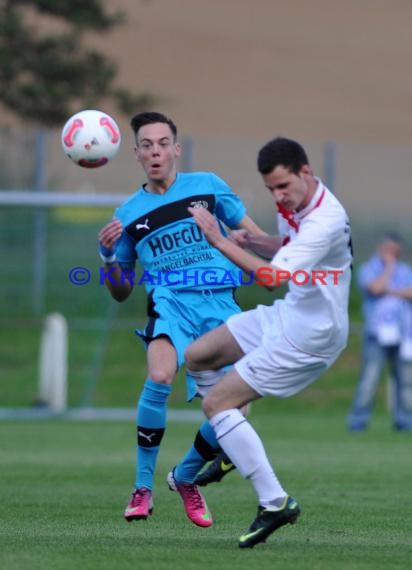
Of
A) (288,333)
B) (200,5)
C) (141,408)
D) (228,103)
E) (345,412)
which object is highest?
(200,5)

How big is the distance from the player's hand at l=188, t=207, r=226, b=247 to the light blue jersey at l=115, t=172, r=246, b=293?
1492 mm

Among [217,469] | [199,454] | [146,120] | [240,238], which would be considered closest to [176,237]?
[146,120]

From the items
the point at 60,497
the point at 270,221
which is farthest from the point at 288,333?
the point at 270,221

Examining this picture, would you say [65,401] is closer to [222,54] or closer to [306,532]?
[306,532]

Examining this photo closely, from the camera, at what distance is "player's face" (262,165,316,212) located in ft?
23.8

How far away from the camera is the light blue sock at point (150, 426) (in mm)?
8617

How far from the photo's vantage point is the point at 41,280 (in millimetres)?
20781

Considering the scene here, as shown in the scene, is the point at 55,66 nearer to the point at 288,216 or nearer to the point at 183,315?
the point at 183,315

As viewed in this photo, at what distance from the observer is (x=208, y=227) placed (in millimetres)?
7191

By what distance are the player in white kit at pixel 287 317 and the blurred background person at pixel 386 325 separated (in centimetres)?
1055

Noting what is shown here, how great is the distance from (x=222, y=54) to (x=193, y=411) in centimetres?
1799

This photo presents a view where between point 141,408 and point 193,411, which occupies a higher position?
point 141,408

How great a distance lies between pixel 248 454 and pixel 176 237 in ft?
6.25

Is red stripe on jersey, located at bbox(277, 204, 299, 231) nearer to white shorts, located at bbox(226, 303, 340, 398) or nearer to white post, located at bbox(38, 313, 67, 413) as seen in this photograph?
white shorts, located at bbox(226, 303, 340, 398)
